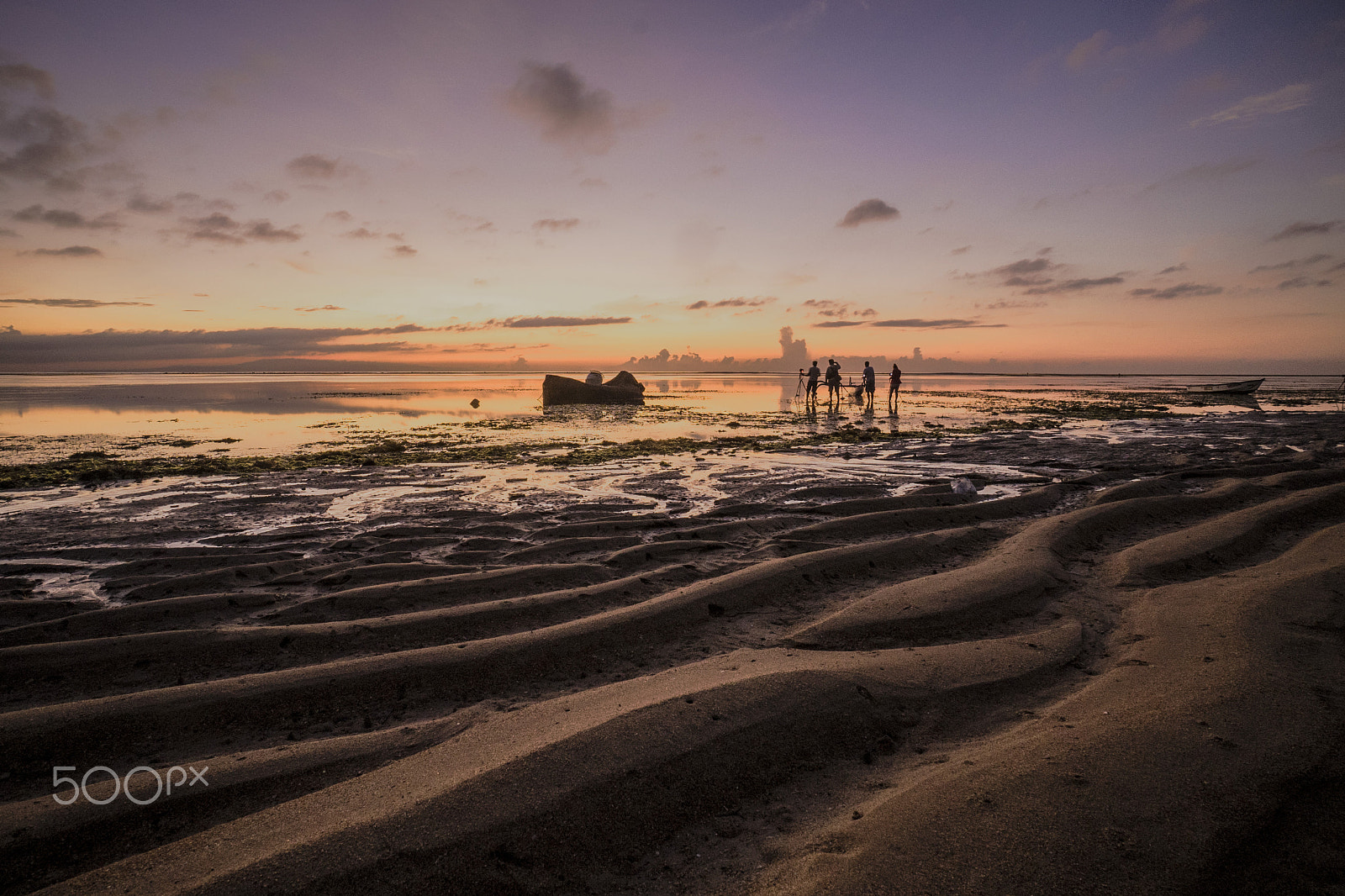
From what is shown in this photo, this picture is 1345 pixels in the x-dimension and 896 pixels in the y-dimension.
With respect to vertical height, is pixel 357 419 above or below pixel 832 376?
below

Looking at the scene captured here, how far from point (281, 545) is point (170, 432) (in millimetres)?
15193

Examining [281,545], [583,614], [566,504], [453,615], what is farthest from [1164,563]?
[281,545]

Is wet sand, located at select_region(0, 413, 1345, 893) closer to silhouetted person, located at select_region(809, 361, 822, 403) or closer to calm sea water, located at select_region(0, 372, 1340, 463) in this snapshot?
calm sea water, located at select_region(0, 372, 1340, 463)

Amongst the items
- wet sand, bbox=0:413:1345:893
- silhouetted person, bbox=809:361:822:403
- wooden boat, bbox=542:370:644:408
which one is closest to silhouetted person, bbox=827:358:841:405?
silhouetted person, bbox=809:361:822:403

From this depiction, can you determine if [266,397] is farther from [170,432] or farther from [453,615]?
[453,615]

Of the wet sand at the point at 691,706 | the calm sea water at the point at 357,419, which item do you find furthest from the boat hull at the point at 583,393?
the wet sand at the point at 691,706

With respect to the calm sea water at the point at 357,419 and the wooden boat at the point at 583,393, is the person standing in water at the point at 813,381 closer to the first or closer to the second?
the calm sea water at the point at 357,419

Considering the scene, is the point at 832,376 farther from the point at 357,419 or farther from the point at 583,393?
the point at 357,419

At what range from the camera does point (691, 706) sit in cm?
286

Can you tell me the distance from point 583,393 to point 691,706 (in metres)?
31.1

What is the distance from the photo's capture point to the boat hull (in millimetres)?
32750

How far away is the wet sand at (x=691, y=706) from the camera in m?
2.03

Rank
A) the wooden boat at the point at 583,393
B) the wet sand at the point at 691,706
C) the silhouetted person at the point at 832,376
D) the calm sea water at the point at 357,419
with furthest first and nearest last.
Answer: the wooden boat at the point at 583,393, the silhouetted person at the point at 832,376, the calm sea water at the point at 357,419, the wet sand at the point at 691,706

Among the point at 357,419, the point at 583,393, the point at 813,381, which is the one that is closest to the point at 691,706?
the point at 357,419
